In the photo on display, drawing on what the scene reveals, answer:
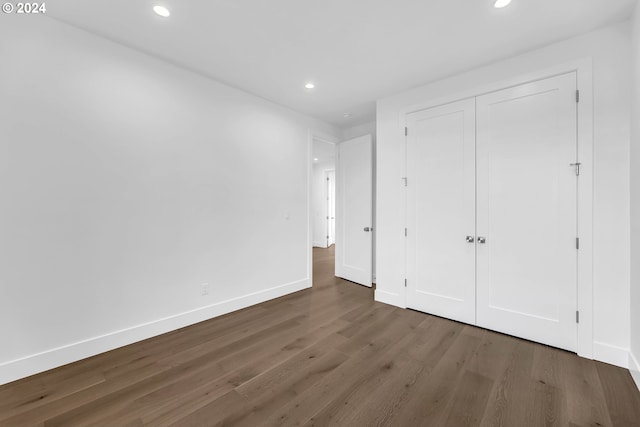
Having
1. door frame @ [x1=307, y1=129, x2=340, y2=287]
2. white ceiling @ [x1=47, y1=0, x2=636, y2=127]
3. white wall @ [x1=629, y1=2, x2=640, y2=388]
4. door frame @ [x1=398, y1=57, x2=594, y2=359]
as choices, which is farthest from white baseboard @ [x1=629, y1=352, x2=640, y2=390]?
door frame @ [x1=307, y1=129, x2=340, y2=287]

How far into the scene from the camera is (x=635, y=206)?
1953 mm

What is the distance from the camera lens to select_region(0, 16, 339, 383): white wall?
1.97 metres

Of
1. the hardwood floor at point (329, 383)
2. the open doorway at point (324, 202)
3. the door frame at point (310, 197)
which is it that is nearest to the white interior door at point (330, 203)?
the open doorway at point (324, 202)

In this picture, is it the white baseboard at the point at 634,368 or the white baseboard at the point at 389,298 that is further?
the white baseboard at the point at 389,298

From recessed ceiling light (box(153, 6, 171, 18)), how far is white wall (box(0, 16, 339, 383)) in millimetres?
726

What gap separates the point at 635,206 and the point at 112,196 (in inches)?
171

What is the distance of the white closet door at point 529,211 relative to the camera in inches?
91.1

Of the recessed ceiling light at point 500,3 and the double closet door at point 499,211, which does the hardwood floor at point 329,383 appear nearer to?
the double closet door at point 499,211

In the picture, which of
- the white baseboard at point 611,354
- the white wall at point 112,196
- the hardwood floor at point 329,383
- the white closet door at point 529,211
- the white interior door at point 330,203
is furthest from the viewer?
the white interior door at point 330,203

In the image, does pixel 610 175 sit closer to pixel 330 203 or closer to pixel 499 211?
pixel 499 211

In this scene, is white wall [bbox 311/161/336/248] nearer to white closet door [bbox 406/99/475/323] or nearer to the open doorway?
the open doorway

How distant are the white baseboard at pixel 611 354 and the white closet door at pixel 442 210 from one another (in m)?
0.93

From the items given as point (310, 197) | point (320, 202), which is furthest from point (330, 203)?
point (310, 197)

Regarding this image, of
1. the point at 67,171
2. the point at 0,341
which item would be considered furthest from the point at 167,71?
the point at 0,341
